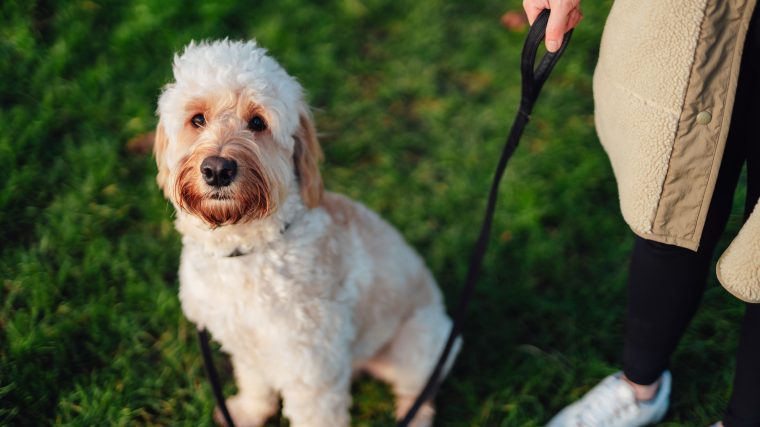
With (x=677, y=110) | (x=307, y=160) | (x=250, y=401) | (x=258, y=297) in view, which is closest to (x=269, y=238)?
(x=258, y=297)

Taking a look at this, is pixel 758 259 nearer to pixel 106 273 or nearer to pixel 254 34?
pixel 106 273

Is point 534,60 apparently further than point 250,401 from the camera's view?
No

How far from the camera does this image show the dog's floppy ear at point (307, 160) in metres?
2.49

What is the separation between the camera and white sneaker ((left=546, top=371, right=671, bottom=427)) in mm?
2906

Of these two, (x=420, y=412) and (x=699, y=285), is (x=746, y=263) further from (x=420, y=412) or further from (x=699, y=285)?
(x=420, y=412)

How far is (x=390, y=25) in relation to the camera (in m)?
5.22

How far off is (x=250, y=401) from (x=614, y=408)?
172 cm

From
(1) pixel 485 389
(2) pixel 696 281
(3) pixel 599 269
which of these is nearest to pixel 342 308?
(1) pixel 485 389

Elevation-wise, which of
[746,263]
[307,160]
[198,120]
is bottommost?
[746,263]

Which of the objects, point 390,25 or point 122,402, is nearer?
point 122,402

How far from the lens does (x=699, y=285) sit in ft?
8.12

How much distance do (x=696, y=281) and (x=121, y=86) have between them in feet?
12.1

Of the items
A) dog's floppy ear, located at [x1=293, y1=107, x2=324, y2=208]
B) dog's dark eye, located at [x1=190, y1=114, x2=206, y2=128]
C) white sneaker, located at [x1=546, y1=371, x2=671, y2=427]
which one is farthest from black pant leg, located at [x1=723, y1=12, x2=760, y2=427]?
dog's dark eye, located at [x1=190, y1=114, x2=206, y2=128]

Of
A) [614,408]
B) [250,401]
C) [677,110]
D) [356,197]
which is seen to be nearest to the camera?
[677,110]
